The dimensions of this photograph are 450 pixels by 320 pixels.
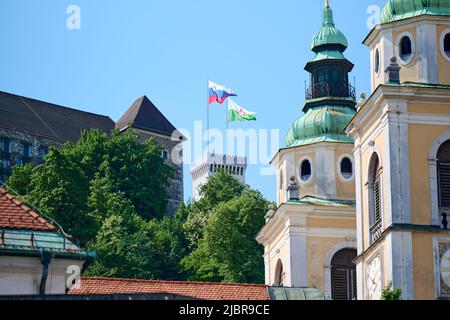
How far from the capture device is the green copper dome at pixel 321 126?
61.1 metres

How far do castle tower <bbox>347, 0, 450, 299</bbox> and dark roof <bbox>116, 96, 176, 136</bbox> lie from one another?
9772 cm

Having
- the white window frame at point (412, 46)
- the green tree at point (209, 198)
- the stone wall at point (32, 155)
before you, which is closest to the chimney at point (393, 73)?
the white window frame at point (412, 46)

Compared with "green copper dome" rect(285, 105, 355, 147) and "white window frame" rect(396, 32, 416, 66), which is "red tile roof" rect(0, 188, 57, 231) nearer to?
"white window frame" rect(396, 32, 416, 66)

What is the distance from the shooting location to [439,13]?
49250 mm

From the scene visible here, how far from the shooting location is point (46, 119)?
150875mm

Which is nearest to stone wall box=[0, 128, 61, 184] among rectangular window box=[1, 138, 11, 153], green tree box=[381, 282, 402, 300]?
rectangular window box=[1, 138, 11, 153]

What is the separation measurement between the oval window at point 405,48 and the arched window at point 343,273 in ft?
33.9

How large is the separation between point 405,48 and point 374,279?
246 inches

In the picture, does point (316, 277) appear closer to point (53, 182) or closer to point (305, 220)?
point (305, 220)

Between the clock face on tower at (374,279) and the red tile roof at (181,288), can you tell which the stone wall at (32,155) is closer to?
the clock face on tower at (374,279)

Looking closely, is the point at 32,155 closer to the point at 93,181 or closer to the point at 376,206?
the point at 93,181

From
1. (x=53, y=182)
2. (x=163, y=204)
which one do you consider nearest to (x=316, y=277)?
(x=53, y=182)

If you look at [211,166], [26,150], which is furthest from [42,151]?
[211,166]

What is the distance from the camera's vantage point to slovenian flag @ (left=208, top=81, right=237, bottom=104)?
10773 cm
